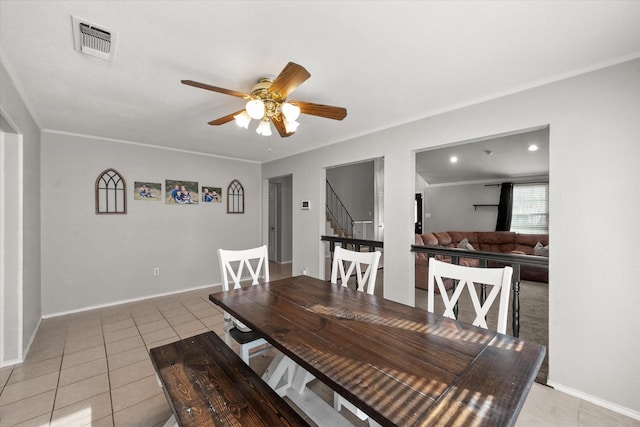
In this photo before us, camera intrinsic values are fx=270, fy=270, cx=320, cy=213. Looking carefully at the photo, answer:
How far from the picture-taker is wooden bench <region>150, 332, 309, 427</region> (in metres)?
1.08

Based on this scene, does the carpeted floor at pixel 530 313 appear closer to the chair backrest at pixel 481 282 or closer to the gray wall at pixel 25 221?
the chair backrest at pixel 481 282

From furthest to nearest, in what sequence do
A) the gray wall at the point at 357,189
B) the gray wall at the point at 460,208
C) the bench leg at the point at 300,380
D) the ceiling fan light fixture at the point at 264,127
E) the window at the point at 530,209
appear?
the gray wall at the point at 357,189, the gray wall at the point at 460,208, the window at the point at 530,209, the ceiling fan light fixture at the point at 264,127, the bench leg at the point at 300,380

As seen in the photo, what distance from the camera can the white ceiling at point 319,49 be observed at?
137 centimetres

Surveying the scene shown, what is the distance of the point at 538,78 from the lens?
6.70 ft

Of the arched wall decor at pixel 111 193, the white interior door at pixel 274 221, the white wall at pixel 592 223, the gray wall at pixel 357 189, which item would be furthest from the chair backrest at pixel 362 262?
the gray wall at pixel 357 189

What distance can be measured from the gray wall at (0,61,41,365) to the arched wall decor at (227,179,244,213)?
2459mm

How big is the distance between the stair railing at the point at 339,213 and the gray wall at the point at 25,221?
18.7 feet

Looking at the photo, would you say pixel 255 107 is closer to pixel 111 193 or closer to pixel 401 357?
pixel 401 357

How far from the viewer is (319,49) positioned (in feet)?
5.56

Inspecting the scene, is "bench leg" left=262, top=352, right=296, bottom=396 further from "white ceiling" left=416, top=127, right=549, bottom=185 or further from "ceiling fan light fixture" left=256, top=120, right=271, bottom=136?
"white ceiling" left=416, top=127, right=549, bottom=185

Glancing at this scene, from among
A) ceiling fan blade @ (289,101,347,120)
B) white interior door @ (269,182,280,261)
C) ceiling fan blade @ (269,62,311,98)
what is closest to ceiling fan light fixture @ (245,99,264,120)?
ceiling fan blade @ (269,62,311,98)

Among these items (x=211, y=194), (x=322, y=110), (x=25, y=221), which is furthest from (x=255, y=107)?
(x=211, y=194)

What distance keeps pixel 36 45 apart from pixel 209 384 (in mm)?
2199

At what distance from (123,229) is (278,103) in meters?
3.40
